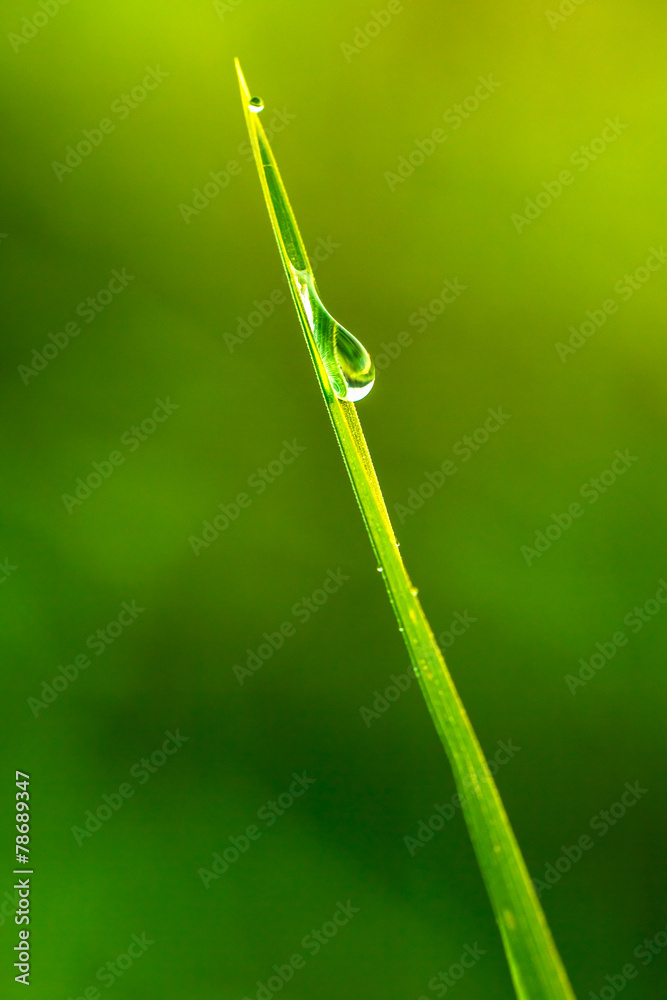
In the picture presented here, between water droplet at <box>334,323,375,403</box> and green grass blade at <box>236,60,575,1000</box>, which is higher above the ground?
water droplet at <box>334,323,375,403</box>

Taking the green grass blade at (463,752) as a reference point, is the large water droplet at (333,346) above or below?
above

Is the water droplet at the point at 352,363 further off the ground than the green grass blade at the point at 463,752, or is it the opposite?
the water droplet at the point at 352,363

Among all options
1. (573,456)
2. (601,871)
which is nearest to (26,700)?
(601,871)

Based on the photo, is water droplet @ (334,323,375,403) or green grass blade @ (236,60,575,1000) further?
water droplet @ (334,323,375,403)

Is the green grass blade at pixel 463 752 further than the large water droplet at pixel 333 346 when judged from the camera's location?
No

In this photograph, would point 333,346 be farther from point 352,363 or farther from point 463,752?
point 463,752
